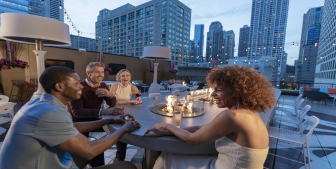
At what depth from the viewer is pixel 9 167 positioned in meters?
0.71

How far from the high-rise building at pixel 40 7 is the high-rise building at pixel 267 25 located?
17.2 meters

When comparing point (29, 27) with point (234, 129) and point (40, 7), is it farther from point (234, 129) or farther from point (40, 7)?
point (40, 7)

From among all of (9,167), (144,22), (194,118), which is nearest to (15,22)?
(9,167)

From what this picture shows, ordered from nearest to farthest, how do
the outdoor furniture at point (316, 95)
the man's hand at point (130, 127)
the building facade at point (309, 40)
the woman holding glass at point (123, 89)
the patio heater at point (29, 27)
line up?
1. the man's hand at point (130, 127)
2. the patio heater at point (29, 27)
3. the woman holding glass at point (123, 89)
4. the outdoor furniture at point (316, 95)
5. the building facade at point (309, 40)

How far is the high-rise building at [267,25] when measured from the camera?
17.3 meters

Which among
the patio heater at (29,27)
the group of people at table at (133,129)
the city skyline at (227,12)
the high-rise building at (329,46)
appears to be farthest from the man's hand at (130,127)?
the city skyline at (227,12)

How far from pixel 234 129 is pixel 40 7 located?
40.2 feet

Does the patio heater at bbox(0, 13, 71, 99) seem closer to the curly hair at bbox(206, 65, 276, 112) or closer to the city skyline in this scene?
the curly hair at bbox(206, 65, 276, 112)

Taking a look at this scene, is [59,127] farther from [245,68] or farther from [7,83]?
[7,83]

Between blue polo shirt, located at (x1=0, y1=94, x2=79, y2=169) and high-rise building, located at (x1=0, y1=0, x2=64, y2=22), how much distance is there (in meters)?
8.34

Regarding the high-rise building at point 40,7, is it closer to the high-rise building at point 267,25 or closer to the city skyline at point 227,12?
the high-rise building at point 267,25

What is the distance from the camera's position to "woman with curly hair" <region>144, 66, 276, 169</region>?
2.85 feet

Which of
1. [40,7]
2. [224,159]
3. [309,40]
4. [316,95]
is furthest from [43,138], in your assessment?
[309,40]

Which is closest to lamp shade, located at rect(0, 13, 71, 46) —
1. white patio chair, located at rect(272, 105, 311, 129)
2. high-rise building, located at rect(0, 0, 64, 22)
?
white patio chair, located at rect(272, 105, 311, 129)
